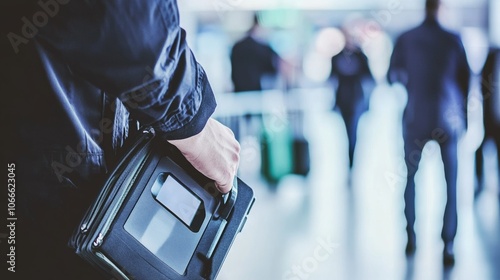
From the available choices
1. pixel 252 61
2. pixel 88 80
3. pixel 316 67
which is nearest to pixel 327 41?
pixel 316 67

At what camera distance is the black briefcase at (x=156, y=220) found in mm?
903

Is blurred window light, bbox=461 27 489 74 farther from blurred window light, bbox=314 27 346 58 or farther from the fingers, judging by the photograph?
the fingers

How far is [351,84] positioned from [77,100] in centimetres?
512

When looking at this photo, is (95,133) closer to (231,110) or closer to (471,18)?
(231,110)

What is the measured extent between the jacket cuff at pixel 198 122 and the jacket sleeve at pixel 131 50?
0.02m

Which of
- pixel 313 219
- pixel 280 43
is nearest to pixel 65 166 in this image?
pixel 313 219

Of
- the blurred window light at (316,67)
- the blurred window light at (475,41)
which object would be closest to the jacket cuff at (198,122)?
the blurred window light at (316,67)

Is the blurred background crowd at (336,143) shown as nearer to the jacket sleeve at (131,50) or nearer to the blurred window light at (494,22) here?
the blurred window light at (494,22)

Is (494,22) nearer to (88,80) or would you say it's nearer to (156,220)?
(156,220)

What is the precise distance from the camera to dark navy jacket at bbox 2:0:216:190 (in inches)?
30.8

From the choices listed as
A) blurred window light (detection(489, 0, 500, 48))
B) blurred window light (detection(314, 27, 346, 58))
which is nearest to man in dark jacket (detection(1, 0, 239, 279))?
blurred window light (detection(314, 27, 346, 58))

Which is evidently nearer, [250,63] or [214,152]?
[214,152]

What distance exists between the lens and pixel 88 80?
830 mm

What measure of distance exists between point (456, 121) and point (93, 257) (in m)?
3.10
